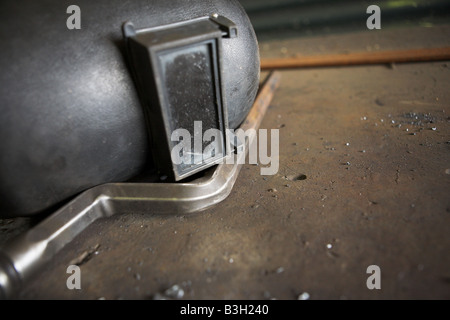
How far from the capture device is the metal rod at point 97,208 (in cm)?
83

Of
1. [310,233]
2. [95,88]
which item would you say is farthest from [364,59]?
[95,88]

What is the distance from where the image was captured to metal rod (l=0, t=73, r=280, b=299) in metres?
0.83

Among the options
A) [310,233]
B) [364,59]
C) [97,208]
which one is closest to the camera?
[310,233]

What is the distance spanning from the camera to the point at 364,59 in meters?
2.10

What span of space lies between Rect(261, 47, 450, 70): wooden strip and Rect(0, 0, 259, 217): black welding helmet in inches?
51.5

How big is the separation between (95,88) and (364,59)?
1771 millimetres

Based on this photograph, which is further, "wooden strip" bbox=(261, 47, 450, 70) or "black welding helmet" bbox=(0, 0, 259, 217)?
"wooden strip" bbox=(261, 47, 450, 70)

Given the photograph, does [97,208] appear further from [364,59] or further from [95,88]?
[364,59]

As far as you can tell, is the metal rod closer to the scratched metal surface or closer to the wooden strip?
the scratched metal surface

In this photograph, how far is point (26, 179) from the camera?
911mm

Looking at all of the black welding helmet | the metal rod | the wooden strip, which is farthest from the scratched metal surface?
the wooden strip

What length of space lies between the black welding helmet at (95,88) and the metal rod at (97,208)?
0.20 feet

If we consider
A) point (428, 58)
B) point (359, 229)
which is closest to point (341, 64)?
point (428, 58)

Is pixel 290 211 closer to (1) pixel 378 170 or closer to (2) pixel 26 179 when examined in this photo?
(1) pixel 378 170
